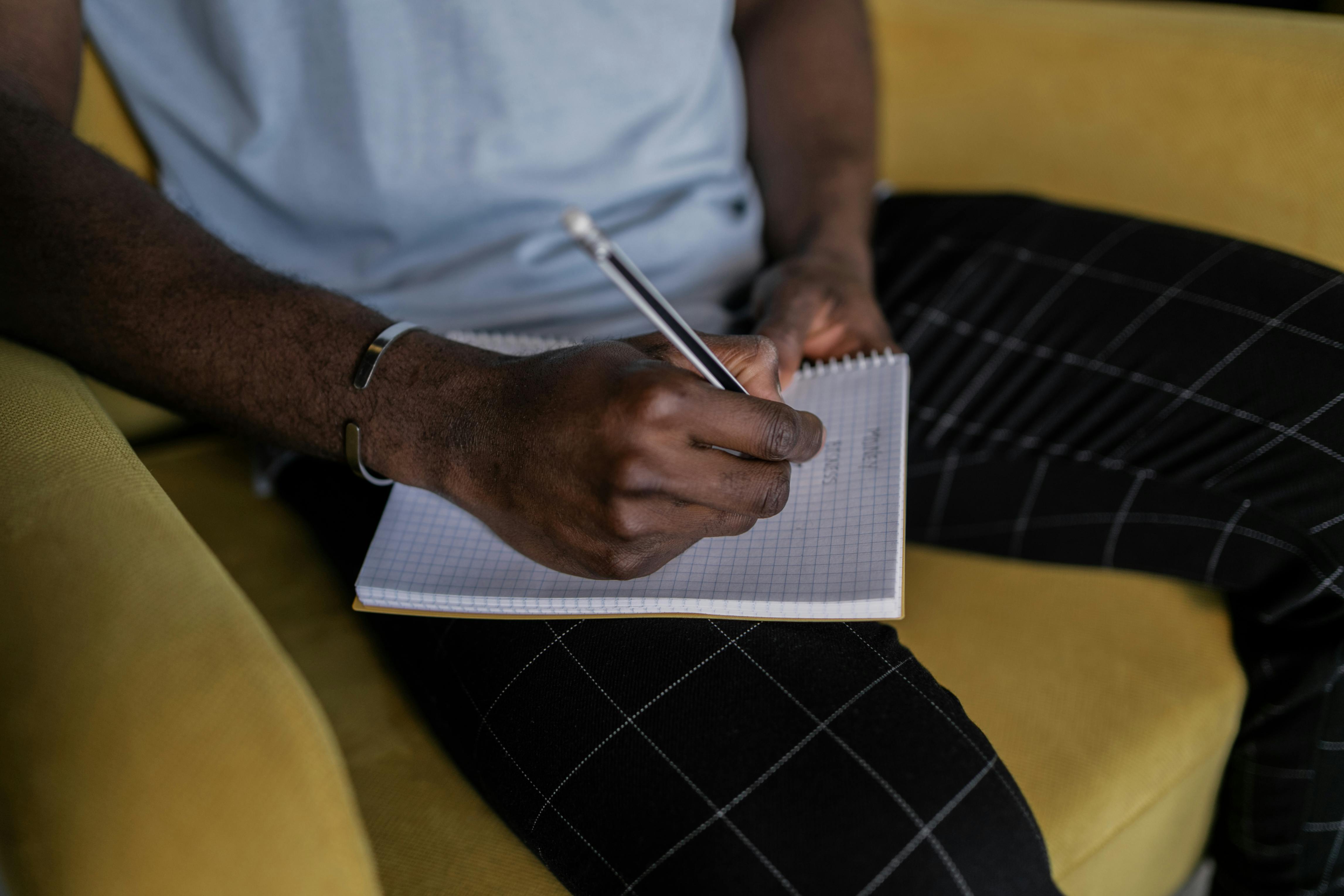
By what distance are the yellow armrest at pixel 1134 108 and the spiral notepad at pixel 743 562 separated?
54cm

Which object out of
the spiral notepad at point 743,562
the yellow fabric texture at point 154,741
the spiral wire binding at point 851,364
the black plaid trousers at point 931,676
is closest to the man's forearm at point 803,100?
the black plaid trousers at point 931,676

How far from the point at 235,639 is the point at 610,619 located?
24 centimetres

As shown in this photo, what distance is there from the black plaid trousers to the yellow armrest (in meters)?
0.15

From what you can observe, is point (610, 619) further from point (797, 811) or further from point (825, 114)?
point (825, 114)

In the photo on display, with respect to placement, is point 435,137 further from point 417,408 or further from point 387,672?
point 387,672

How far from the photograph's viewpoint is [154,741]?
380mm

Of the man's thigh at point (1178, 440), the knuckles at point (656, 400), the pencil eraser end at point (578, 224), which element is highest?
the pencil eraser end at point (578, 224)

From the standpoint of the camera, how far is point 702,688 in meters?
0.55

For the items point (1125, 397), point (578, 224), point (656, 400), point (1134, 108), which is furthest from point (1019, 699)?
point (1134, 108)

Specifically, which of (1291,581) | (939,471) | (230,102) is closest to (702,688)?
(939,471)

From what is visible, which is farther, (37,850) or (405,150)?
(405,150)

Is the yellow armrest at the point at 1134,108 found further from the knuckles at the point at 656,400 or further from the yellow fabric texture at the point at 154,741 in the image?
the yellow fabric texture at the point at 154,741

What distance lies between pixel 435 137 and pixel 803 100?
0.44 meters

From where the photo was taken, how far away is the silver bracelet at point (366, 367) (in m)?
0.59
